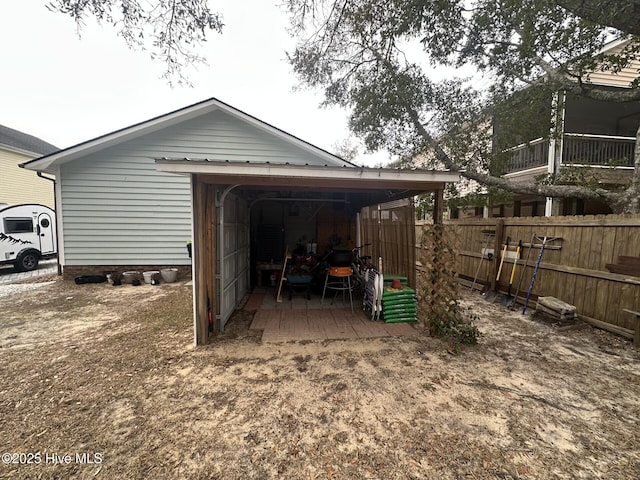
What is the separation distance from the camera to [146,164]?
7535 mm

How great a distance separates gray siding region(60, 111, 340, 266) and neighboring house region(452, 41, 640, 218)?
700 cm

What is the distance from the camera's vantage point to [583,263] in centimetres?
457

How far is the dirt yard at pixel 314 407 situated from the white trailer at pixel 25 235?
282 inches

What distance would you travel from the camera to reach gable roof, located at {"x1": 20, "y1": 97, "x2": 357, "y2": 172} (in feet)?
22.8

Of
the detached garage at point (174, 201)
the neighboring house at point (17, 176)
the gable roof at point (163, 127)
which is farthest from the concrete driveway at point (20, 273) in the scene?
the neighboring house at point (17, 176)

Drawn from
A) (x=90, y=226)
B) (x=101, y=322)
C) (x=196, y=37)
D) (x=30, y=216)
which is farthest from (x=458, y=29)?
(x=30, y=216)

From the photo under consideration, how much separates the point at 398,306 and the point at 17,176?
1988 cm

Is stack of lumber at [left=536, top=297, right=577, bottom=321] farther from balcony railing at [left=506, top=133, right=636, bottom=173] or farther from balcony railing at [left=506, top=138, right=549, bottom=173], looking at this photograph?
balcony railing at [left=506, top=138, right=549, bottom=173]

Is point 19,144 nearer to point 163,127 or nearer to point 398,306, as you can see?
point 163,127

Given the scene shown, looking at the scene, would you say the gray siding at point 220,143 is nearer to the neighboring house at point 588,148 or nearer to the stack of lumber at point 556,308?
the stack of lumber at point 556,308

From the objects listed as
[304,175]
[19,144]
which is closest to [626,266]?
[304,175]

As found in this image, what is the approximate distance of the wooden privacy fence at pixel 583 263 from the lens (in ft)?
12.9

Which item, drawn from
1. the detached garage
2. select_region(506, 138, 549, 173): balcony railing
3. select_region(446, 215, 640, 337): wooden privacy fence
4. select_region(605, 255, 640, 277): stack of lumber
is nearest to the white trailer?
the detached garage

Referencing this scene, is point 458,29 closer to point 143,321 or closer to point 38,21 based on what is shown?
point 38,21
